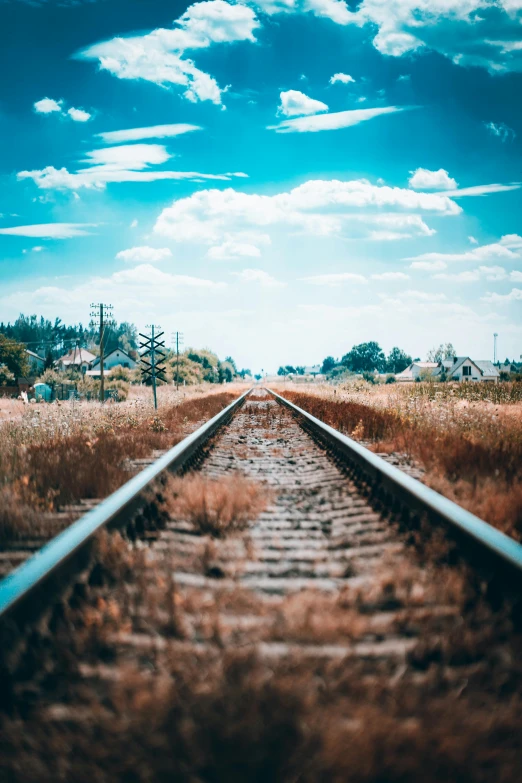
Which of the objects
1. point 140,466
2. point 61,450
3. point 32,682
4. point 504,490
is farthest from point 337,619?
point 61,450

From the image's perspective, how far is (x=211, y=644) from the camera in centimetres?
190

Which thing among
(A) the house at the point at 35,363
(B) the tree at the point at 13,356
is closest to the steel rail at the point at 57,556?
(B) the tree at the point at 13,356

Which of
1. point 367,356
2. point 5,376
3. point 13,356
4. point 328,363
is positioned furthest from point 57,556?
point 328,363

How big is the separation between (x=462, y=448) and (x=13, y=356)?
83.8 meters

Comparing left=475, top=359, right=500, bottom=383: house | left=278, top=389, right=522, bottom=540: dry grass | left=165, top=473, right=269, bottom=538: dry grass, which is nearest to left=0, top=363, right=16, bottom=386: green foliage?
left=278, top=389, right=522, bottom=540: dry grass

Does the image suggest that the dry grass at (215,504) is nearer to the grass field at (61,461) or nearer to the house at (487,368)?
the grass field at (61,461)

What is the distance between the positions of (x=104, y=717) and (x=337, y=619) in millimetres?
850

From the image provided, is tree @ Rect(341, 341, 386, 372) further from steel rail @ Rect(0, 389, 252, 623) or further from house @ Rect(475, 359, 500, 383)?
steel rail @ Rect(0, 389, 252, 623)

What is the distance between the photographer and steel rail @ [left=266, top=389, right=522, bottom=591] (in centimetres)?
228

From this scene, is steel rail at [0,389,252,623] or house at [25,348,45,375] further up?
house at [25,348,45,375]

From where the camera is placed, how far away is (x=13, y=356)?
265ft

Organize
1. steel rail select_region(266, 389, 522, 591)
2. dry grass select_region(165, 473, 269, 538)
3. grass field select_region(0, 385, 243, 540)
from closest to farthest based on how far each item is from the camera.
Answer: steel rail select_region(266, 389, 522, 591) < dry grass select_region(165, 473, 269, 538) < grass field select_region(0, 385, 243, 540)

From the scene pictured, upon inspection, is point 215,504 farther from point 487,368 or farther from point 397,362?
point 397,362

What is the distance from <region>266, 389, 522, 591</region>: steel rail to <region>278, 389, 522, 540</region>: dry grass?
48 centimetres
